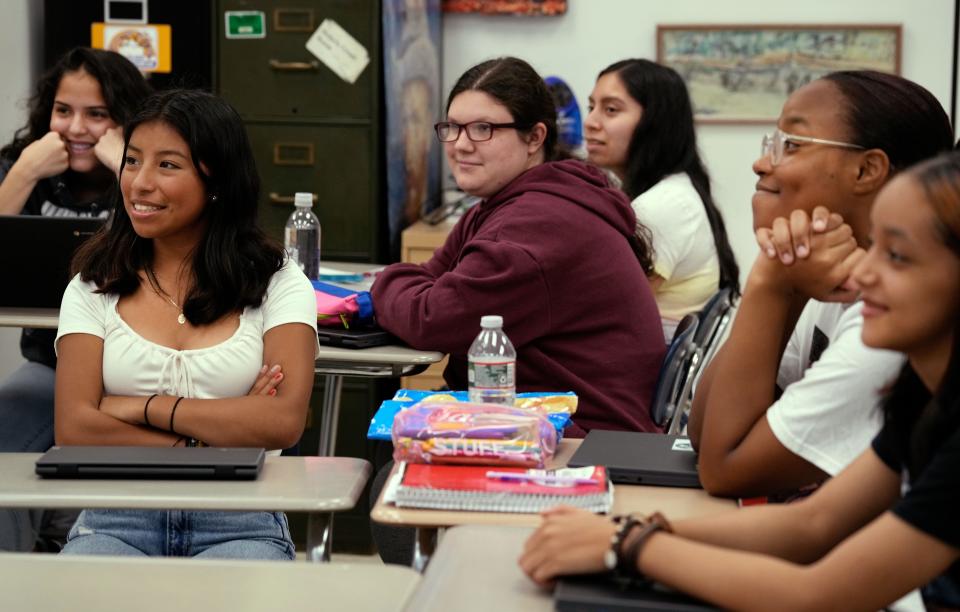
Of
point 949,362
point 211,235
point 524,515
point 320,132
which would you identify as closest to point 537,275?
point 211,235

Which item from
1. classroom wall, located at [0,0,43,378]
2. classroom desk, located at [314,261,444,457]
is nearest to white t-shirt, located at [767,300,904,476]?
classroom desk, located at [314,261,444,457]

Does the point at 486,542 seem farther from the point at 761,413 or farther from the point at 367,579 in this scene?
the point at 761,413

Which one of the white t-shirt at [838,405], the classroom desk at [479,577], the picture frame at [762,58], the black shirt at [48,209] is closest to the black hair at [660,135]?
the picture frame at [762,58]

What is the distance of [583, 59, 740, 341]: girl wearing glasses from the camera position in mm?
3639

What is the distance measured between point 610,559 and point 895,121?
2.82ft

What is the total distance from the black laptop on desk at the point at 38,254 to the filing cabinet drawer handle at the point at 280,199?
4.77 feet

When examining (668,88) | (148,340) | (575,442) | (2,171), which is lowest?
(575,442)

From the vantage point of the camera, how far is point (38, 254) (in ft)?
9.80

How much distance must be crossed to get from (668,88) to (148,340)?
6.90 ft

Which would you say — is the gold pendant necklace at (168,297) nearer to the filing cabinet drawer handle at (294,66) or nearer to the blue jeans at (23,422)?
the blue jeans at (23,422)

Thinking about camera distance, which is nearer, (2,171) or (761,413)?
(761,413)

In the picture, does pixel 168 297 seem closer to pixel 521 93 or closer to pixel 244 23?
pixel 521 93

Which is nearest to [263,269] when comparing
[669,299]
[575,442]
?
[575,442]

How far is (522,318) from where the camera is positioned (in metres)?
2.72
